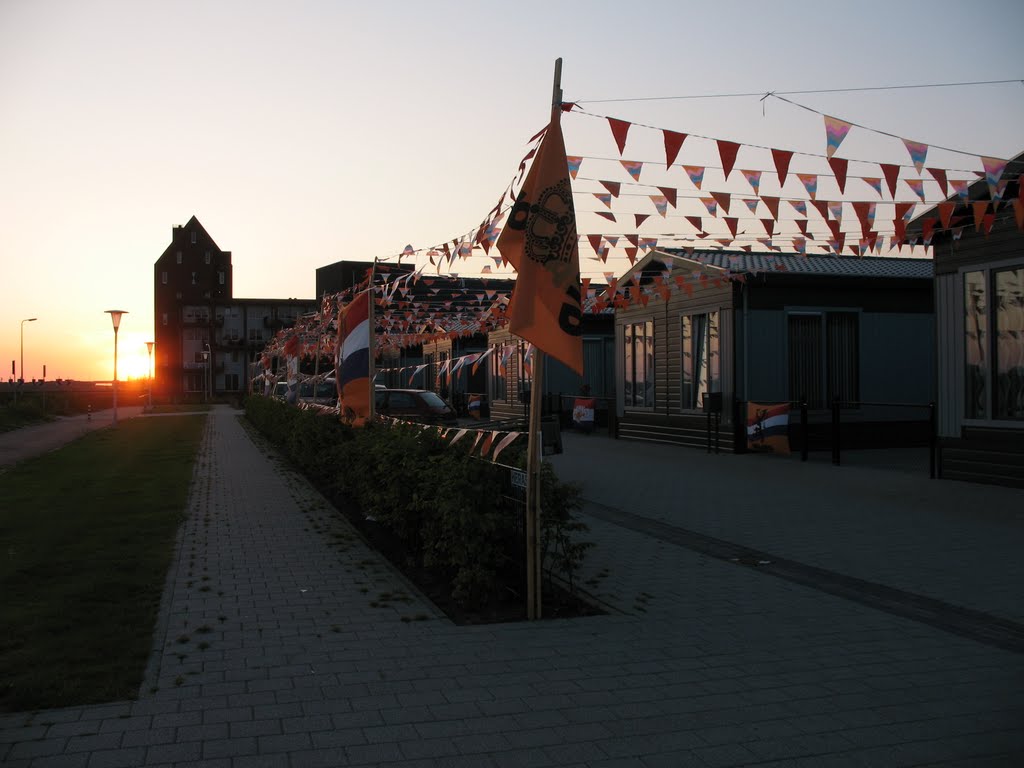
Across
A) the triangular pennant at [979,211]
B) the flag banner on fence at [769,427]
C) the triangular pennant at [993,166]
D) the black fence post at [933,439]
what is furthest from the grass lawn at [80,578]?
the black fence post at [933,439]

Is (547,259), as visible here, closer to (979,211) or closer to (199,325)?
(979,211)

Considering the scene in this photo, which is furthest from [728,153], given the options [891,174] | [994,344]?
[994,344]

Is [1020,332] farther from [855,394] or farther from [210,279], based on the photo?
[210,279]

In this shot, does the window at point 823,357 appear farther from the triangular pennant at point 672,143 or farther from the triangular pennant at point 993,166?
the triangular pennant at point 672,143

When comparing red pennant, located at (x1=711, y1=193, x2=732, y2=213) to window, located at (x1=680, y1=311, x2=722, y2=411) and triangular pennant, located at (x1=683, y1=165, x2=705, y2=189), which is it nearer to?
triangular pennant, located at (x1=683, y1=165, x2=705, y2=189)

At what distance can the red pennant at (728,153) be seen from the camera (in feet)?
25.2

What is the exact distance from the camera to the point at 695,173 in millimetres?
8805

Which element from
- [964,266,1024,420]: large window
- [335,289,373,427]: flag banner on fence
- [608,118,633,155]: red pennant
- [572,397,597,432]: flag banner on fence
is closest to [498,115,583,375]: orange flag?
[608,118,633,155]: red pennant

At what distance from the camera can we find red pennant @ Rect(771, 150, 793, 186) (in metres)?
7.71

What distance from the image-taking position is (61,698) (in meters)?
4.45

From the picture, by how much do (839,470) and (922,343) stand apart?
622 cm

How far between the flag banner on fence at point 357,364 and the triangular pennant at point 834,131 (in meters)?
6.24

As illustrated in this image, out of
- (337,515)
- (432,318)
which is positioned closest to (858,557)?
(337,515)

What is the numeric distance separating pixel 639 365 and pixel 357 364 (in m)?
11.7
